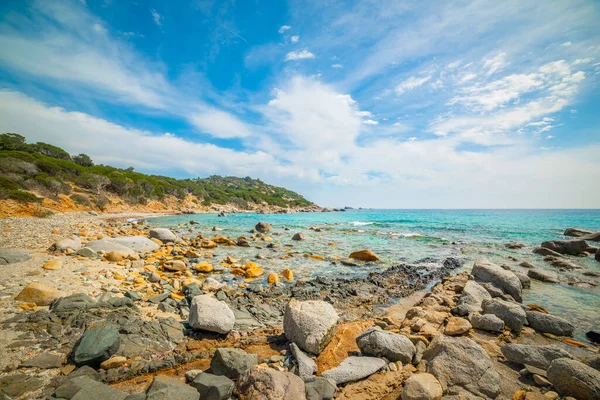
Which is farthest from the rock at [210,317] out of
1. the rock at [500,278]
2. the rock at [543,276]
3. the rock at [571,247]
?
the rock at [571,247]

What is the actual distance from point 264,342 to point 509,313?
6129 mm

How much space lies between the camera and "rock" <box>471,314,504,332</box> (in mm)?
5446

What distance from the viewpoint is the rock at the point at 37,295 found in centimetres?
504

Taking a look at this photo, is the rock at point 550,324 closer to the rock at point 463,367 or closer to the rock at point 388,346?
the rock at point 463,367

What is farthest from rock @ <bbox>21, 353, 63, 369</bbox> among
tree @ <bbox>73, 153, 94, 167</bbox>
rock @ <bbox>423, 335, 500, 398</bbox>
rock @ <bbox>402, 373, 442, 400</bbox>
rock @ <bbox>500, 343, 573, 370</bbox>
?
tree @ <bbox>73, 153, 94, 167</bbox>

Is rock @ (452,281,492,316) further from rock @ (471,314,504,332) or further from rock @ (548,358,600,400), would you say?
rock @ (548,358,600,400)

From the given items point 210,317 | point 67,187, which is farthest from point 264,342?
point 67,187

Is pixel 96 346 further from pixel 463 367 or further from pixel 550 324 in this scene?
pixel 550 324

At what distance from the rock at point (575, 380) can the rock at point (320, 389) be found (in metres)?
3.43

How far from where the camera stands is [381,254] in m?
15.5

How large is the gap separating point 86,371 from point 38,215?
3041 cm

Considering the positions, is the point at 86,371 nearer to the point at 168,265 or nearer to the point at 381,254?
the point at 168,265

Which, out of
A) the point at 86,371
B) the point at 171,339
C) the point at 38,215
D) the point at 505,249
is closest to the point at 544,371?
the point at 171,339

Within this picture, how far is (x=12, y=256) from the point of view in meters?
7.50
